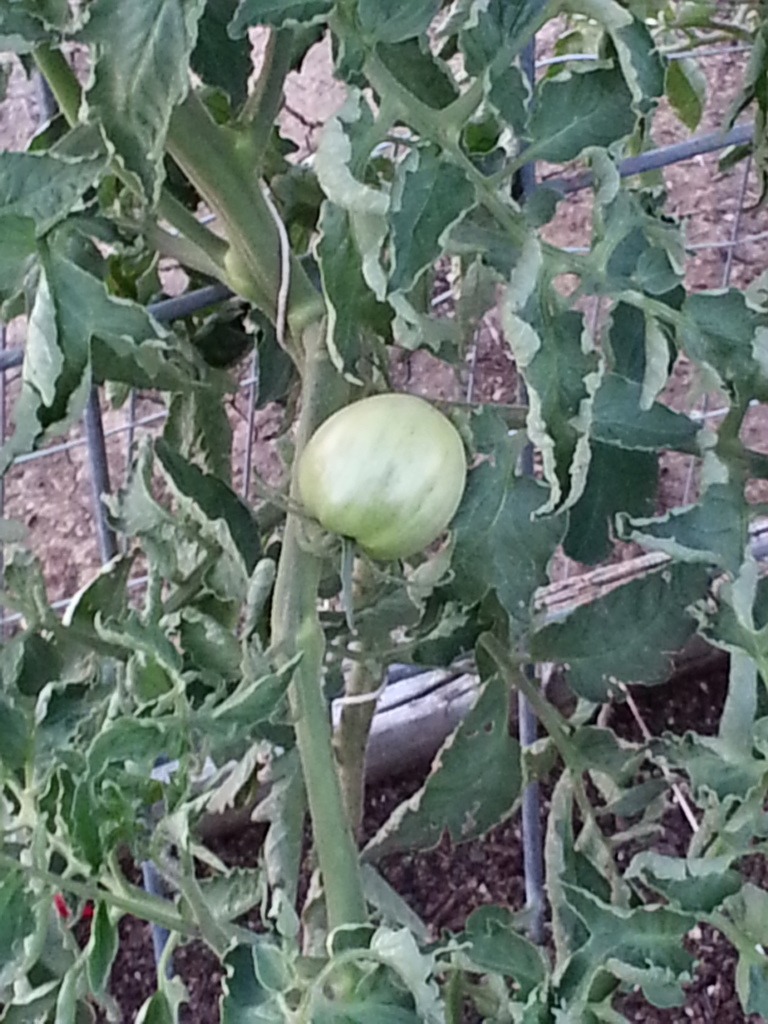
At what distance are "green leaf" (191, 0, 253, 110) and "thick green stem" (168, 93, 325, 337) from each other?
0.08 feet

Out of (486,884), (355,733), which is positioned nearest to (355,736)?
(355,733)

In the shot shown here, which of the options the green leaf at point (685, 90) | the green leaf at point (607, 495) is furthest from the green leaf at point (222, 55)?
the green leaf at point (685, 90)

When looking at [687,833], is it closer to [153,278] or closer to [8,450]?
[153,278]

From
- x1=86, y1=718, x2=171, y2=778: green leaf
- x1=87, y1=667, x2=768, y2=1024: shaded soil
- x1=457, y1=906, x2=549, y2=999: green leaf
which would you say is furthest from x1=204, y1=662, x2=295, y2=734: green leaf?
x1=87, y1=667, x2=768, y2=1024: shaded soil

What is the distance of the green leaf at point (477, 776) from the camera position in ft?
2.21

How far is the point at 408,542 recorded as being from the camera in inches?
19.1

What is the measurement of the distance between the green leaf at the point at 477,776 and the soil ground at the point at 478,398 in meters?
0.24

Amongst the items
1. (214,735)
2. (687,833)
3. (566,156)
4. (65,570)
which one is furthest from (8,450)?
(65,570)

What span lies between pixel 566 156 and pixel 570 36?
21.1 inches

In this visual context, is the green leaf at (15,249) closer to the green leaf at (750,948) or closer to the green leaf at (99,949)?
the green leaf at (99,949)

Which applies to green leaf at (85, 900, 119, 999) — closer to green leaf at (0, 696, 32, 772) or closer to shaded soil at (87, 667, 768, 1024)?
green leaf at (0, 696, 32, 772)

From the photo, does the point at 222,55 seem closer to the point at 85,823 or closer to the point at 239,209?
the point at 239,209

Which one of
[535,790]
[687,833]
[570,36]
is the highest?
[570,36]

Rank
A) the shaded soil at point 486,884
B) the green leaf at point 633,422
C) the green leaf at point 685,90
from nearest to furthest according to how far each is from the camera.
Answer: the green leaf at point 633,422, the green leaf at point 685,90, the shaded soil at point 486,884
